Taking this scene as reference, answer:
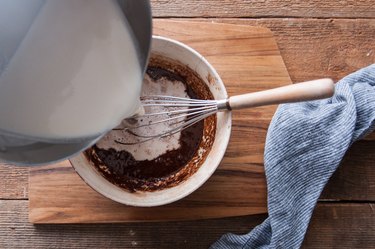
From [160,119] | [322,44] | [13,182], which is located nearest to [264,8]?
[322,44]

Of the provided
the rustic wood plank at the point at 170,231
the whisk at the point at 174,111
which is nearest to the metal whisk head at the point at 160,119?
the whisk at the point at 174,111

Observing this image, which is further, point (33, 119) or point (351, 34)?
point (351, 34)

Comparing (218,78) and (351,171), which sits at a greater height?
(218,78)

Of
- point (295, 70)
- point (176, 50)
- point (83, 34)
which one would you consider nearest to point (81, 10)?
point (83, 34)

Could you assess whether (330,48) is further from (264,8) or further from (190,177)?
(190,177)

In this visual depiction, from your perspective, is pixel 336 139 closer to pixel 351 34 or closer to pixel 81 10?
pixel 351 34
